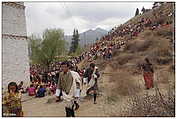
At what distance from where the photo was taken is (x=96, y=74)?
24.2 ft

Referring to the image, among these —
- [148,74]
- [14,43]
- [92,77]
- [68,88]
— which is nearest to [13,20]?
[14,43]

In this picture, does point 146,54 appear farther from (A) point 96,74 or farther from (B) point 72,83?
(B) point 72,83

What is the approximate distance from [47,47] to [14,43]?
19.3 metres

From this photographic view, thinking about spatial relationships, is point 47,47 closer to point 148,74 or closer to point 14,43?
point 14,43

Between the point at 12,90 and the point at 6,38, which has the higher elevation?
the point at 6,38

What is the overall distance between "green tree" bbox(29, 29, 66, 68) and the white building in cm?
1765

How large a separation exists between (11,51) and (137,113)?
6.19 m

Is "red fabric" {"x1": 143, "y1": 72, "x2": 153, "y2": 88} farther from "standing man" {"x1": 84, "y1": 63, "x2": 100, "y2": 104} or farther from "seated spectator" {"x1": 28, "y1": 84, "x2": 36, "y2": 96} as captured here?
"seated spectator" {"x1": 28, "y1": 84, "x2": 36, "y2": 96}

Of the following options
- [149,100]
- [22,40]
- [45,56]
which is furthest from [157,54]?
[45,56]

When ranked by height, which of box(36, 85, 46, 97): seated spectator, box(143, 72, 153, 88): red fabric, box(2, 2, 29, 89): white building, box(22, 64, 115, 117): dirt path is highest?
box(2, 2, 29, 89): white building

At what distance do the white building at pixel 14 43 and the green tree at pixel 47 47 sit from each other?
17.7 meters

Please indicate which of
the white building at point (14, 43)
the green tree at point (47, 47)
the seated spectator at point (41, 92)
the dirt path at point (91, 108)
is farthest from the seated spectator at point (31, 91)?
the green tree at point (47, 47)

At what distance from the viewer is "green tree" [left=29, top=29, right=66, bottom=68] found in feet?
94.8

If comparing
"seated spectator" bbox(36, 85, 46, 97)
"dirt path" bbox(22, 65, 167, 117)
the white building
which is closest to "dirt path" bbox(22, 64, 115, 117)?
"dirt path" bbox(22, 65, 167, 117)
